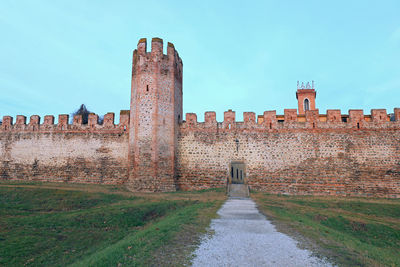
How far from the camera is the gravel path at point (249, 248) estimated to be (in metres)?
4.13

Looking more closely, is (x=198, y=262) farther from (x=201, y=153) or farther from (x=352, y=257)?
(x=201, y=153)

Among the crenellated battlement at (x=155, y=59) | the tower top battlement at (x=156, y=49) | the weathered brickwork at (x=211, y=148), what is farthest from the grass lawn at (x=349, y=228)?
the tower top battlement at (x=156, y=49)

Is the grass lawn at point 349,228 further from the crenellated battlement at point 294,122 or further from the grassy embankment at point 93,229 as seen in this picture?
the crenellated battlement at point 294,122

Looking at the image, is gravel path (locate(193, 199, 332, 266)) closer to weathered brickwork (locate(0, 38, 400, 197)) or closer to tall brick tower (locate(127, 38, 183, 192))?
tall brick tower (locate(127, 38, 183, 192))

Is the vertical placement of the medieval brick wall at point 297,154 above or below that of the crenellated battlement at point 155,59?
below

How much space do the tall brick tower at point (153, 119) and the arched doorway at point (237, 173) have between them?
154 inches

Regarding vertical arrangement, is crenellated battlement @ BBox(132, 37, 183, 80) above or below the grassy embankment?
above

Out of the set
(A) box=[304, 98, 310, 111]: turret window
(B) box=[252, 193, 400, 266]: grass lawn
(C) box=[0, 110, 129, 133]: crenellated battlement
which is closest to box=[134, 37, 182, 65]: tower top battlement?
(C) box=[0, 110, 129, 133]: crenellated battlement

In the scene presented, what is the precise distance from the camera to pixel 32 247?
6.86m

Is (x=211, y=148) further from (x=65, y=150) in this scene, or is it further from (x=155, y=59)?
(x=65, y=150)

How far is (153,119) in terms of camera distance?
16062 mm

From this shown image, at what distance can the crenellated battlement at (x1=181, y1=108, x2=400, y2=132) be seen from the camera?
1602cm

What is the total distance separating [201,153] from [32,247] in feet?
37.5

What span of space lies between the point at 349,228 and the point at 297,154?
25.4 ft
